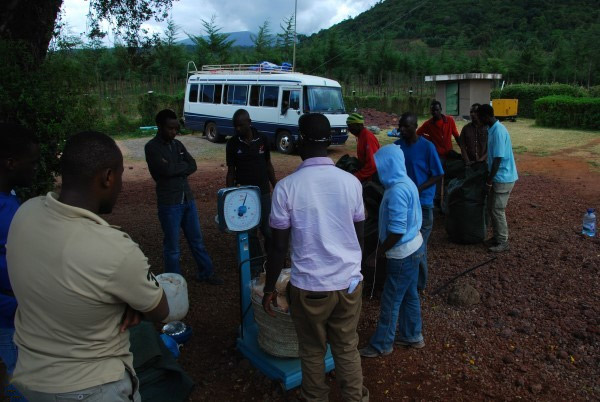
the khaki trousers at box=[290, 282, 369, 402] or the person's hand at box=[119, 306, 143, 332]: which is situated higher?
the person's hand at box=[119, 306, 143, 332]

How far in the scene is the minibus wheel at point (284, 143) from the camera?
14414 millimetres

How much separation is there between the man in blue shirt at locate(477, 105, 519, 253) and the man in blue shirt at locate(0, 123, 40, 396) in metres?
4.45

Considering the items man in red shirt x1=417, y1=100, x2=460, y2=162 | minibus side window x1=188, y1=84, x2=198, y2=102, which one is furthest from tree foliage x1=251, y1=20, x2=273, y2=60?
man in red shirt x1=417, y1=100, x2=460, y2=162

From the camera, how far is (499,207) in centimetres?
524

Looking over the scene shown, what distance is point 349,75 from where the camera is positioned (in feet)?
116

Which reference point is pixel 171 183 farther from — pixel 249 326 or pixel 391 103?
pixel 391 103

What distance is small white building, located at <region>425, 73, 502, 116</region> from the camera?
2417cm

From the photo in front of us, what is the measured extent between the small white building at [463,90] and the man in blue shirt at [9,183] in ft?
81.1

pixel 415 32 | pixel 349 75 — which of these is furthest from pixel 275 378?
pixel 415 32

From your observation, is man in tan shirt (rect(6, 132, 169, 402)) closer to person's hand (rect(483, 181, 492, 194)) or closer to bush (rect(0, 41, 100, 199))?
bush (rect(0, 41, 100, 199))

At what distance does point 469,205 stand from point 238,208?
3324 mm

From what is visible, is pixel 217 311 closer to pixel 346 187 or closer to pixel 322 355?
pixel 322 355

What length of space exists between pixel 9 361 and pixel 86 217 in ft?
3.96

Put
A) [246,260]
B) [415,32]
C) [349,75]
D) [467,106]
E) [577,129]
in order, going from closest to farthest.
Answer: [246,260] < [577,129] < [467,106] < [349,75] < [415,32]
